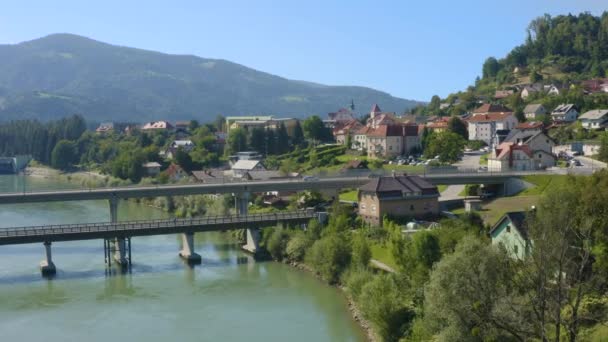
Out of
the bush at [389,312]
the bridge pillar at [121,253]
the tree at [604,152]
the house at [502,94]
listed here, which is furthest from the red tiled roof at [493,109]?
the bush at [389,312]

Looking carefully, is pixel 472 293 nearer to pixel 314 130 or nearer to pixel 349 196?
pixel 349 196

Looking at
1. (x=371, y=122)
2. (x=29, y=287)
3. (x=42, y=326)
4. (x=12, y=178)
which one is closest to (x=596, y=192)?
(x=42, y=326)

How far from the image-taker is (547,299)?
547 inches

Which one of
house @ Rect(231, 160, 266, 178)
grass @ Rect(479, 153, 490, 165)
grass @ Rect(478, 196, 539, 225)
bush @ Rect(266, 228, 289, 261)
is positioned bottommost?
bush @ Rect(266, 228, 289, 261)

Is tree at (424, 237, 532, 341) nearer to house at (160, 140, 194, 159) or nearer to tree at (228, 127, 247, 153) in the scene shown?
tree at (228, 127, 247, 153)

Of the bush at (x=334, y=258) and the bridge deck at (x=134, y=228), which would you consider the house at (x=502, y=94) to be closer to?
the bridge deck at (x=134, y=228)

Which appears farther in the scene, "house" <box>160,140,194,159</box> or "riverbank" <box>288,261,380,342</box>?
"house" <box>160,140,194,159</box>

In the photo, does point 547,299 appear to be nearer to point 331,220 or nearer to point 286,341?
point 286,341

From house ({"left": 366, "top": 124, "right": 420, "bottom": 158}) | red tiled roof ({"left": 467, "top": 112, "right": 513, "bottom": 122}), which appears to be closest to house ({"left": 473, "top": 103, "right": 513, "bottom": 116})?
red tiled roof ({"left": 467, "top": 112, "right": 513, "bottom": 122})

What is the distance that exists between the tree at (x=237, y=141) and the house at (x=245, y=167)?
14.9m

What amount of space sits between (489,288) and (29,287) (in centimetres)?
2132

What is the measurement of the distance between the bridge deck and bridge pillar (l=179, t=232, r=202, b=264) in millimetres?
424

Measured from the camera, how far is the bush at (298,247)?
1268 inches

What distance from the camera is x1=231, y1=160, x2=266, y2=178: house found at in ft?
190
